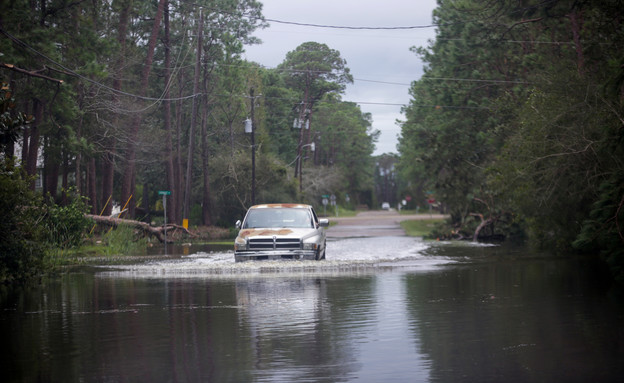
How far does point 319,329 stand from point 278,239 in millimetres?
10300

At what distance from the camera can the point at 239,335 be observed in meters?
9.71

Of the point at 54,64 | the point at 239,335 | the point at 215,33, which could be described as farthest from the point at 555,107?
the point at 215,33

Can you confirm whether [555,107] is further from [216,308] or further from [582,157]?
[216,308]

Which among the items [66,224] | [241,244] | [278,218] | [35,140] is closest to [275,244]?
[241,244]

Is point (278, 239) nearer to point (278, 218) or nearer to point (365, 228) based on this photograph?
point (278, 218)

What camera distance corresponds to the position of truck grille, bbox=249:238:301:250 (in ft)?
66.6

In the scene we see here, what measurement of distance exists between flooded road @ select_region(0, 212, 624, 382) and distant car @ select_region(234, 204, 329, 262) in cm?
191

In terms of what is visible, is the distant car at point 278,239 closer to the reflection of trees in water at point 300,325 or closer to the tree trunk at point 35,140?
the reflection of trees in water at point 300,325

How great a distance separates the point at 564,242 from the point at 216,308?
16.7 m

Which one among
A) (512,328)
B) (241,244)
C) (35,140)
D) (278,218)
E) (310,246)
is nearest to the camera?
(512,328)

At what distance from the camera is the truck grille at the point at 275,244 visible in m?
20.3

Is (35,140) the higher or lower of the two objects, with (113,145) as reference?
lower

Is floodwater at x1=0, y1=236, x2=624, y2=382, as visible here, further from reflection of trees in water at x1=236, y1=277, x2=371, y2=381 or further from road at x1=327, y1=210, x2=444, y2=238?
road at x1=327, y1=210, x2=444, y2=238

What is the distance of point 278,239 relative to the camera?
66.7 ft
